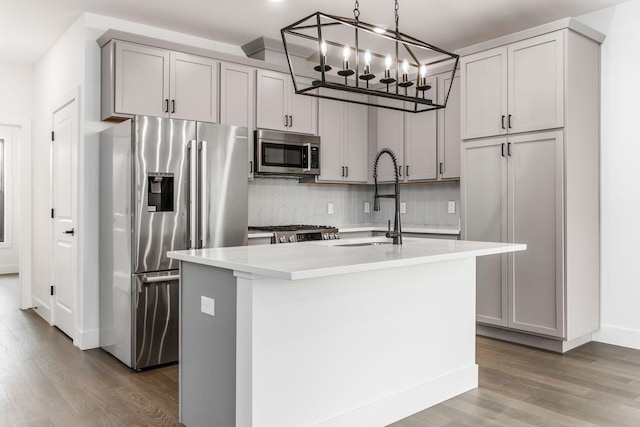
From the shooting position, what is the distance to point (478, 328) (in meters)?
4.28

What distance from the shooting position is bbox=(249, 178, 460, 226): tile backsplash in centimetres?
501

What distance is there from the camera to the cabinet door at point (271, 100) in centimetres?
453

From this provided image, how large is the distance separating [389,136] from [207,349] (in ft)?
11.9

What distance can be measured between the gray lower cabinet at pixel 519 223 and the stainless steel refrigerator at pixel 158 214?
1.97 metres

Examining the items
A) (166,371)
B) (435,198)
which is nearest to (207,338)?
(166,371)

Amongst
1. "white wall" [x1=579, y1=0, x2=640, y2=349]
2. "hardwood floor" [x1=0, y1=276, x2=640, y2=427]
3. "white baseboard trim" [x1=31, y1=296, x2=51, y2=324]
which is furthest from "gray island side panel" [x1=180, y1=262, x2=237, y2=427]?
"white wall" [x1=579, y1=0, x2=640, y2=349]

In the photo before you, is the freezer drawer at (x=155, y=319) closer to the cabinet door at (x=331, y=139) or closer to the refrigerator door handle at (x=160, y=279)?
the refrigerator door handle at (x=160, y=279)

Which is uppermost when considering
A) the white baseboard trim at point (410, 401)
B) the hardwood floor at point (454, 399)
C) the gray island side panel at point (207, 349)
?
the gray island side panel at point (207, 349)

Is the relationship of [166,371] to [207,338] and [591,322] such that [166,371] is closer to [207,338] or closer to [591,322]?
[207,338]

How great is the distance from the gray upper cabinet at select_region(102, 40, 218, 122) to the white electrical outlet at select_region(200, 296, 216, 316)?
209 cm

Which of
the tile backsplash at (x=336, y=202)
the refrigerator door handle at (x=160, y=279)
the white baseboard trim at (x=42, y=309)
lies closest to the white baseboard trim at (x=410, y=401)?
the refrigerator door handle at (x=160, y=279)

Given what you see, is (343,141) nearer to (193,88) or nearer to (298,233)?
(298,233)

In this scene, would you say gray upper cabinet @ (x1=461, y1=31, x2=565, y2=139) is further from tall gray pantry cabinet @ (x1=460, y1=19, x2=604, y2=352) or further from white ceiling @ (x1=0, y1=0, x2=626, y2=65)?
white ceiling @ (x1=0, y1=0, x2=626, y2=65)

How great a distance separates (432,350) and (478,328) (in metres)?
1.64
